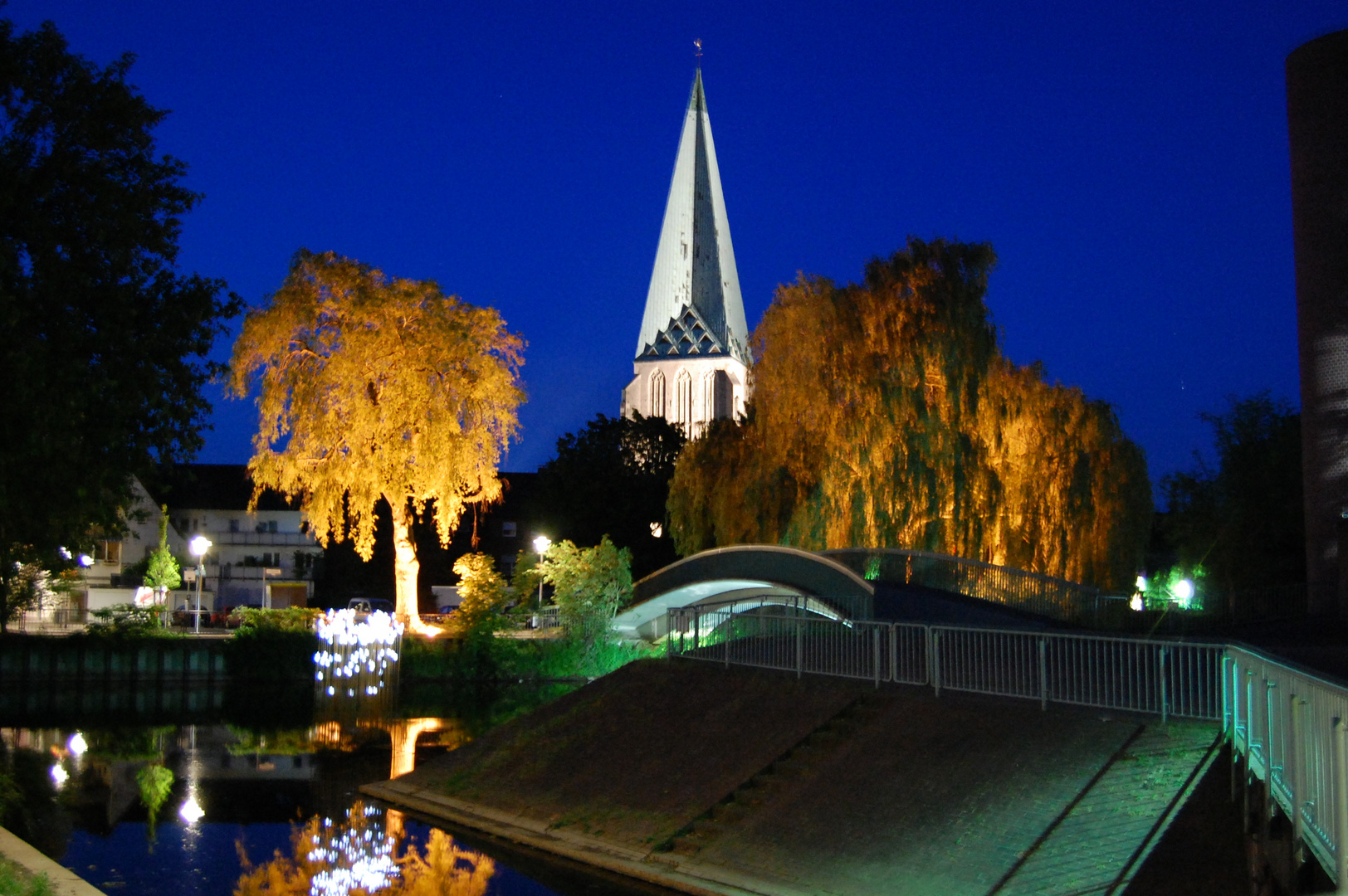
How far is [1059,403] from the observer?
3428 centimetres

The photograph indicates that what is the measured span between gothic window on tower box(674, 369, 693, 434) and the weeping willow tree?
78.5 metres

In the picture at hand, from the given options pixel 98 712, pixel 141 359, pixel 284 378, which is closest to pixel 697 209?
pixel 284 378

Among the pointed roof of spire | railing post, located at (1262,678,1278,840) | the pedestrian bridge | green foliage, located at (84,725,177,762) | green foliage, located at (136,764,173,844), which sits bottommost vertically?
green foliage, located at (84,725,177,762)

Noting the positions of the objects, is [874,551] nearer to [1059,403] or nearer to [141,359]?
[1059,403]

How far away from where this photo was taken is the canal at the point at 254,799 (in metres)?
15.6

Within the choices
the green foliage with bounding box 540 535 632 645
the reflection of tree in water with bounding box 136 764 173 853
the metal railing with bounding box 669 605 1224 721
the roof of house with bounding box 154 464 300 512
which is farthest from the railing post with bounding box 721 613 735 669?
the roof of house with bounding box 154 464 300 512

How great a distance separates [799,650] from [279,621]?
28253 millimetres

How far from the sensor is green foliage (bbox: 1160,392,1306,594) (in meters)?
39.4

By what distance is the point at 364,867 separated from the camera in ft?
53.1

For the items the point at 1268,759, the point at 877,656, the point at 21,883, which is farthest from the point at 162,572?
the point at 1268,759

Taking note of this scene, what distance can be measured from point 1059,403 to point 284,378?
22753mm

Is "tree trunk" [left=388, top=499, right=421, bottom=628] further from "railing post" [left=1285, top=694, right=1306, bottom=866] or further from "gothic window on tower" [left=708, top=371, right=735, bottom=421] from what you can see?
"gothic window on tower" [left=708, top=371, right=735, bottom=421]

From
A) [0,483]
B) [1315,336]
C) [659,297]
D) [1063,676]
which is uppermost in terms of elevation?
[659,297]

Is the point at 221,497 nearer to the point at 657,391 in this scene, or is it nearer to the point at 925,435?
the point at 657,391
